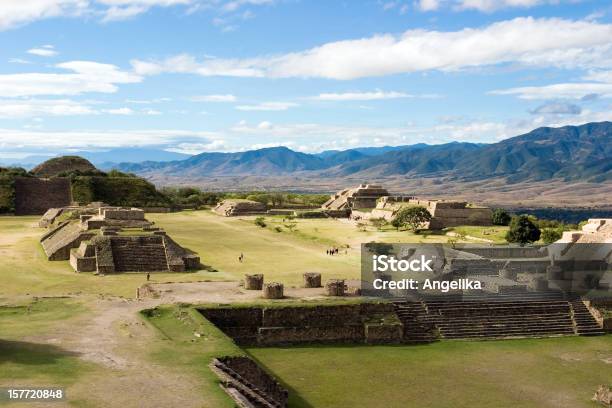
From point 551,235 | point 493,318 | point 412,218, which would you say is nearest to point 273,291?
point 493,318

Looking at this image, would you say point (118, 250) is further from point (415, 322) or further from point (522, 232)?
point (522, 232)

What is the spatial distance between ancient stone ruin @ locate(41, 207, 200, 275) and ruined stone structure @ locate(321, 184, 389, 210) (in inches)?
2073

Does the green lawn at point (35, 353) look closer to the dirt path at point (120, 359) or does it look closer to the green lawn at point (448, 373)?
the dirt path at point (120, 359)

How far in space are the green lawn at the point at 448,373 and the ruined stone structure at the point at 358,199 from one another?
232ft

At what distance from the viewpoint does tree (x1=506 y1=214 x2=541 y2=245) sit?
58531 mm

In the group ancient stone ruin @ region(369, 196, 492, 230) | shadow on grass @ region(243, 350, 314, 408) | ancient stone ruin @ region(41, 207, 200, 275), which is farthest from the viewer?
ancient stone ruin @ region(369, 196, 492, 230)

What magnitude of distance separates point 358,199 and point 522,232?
42938 mm

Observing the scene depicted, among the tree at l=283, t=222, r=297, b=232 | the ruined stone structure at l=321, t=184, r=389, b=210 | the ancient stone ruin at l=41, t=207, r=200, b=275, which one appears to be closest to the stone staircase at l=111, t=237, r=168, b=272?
the ancient stone ruin at l=41, t=207, r=200, b=275

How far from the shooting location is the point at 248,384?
19672 millimetres

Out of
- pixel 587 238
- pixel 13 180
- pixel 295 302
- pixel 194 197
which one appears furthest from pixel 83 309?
pixel 194 197

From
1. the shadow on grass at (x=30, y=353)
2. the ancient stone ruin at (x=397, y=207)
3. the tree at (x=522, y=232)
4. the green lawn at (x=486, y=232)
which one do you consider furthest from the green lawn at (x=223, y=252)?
the shadow on grass at (x=30, y=353)

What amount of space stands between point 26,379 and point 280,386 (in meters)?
7.40

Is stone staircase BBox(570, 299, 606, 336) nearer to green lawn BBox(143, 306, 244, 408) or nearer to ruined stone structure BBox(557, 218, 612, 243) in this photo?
ruined stone structure BBox(557, 218, 612, 243)

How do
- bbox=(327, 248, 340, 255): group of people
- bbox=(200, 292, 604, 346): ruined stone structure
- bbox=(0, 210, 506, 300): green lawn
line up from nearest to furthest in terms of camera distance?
bbox=(200, 292, 604, 346): ruined stone structure < bbox=(0, 210, 506, 300): green lawn < bbox=(327, 248, 340, 255): group of people
